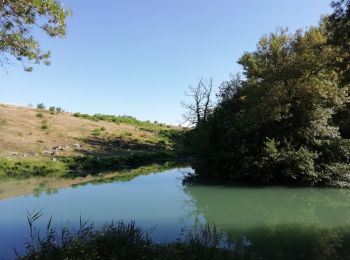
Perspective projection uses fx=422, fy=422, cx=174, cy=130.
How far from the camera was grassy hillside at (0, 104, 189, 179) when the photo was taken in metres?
31.3

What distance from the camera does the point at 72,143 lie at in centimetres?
3966

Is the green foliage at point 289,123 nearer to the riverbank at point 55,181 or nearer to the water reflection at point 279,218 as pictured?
the water reflection at point 279,218

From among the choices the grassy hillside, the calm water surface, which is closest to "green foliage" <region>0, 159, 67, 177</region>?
the grassy hillside

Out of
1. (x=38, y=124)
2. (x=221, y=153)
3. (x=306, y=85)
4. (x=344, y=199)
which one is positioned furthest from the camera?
(x=38, y=124)

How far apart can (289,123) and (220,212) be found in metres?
10.3

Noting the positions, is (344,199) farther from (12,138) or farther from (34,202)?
(12,138)

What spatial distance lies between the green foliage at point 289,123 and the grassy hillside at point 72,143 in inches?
482

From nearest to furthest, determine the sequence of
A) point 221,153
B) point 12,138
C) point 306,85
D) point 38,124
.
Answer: point 306,85, point 221,153, point 12,138, point 38,124

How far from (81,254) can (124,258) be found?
32.3 inches

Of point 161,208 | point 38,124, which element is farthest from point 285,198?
point 38,124

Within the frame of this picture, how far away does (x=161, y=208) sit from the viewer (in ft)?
59.5

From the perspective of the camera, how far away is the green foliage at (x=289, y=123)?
23953 millimetres

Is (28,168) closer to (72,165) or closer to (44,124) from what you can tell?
(72,165)

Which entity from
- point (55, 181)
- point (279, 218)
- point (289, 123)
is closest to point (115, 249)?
point (279, 218)
